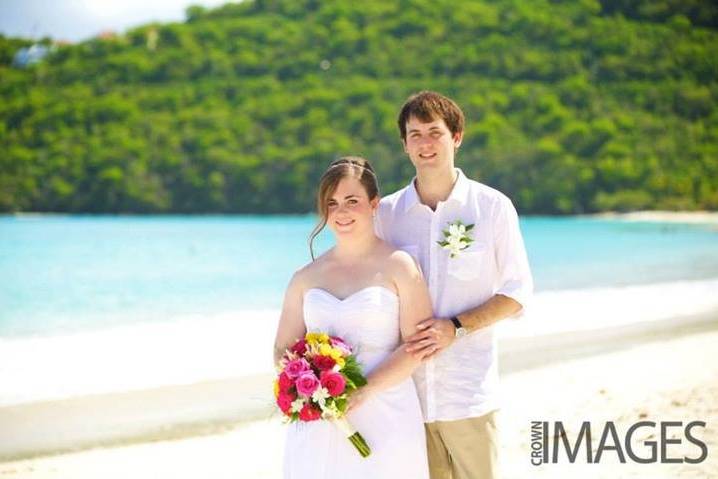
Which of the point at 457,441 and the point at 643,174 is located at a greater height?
the point at 643,174

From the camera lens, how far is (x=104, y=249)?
37656 millimetres

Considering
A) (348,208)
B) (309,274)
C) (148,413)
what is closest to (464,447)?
(309,274)

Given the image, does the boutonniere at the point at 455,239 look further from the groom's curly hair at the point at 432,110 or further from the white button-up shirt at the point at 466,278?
the groom's curly hair at the point at 432,110

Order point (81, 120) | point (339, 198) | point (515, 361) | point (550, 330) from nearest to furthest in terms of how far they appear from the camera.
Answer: point (339, 198) < point (515, 361) < point (550, 330) < point (81, 120)

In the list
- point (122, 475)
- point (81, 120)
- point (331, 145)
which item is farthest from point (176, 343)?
point (81, 120)

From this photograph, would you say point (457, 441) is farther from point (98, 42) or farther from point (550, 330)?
point (98, 42)

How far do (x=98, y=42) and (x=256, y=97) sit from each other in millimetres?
16891

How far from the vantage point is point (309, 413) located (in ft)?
10.3

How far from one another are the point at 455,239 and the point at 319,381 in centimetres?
74

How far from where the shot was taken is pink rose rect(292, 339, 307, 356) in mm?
3196

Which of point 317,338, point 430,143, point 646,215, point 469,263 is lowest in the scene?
point 317,338

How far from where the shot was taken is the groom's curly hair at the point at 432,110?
337cm

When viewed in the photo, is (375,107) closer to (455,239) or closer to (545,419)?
(545,419)

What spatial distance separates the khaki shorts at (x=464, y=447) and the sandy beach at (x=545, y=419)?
1389 millimetres
